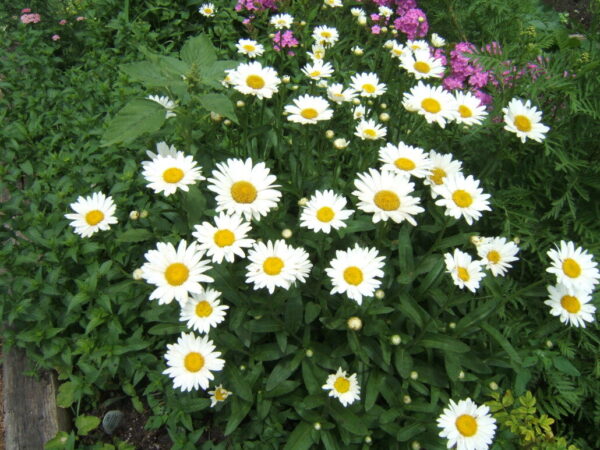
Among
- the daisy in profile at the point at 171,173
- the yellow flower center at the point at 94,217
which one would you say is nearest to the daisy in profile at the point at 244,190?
the daisy in profile at the point at 171,173

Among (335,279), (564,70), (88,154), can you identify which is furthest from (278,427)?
(564,70)

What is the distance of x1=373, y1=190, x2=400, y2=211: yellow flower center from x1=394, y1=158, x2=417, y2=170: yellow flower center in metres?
0.20

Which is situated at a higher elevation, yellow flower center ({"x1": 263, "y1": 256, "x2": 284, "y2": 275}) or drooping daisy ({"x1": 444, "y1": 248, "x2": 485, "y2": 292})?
drooping daisy ({"x1": 444, "y1": 248, "x2": 485, "y2": 292})

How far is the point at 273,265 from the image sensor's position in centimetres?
203

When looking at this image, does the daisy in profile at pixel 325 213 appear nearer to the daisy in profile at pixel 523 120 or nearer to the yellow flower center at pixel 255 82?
the yellow flower center at pixel 255 82

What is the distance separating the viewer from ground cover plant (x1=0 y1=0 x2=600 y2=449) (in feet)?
6.93

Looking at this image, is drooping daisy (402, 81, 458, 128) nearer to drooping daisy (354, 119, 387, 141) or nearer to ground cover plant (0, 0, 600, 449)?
ground cover plant (0, 0, 600, 449)

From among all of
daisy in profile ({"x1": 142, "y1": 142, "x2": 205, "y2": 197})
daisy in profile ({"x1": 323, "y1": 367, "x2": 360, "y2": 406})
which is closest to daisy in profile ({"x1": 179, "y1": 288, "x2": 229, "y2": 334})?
daisy in profile ({"x1": 142, "y1": 142, "x2": 205, "y2": 197})

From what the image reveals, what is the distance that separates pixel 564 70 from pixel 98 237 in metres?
2.90

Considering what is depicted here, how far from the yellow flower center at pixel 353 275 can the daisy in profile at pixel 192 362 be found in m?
0.67

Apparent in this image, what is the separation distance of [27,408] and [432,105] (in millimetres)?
2824

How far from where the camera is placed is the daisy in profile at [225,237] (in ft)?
6.53

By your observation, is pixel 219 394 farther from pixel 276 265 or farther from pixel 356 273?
pixel 356 273

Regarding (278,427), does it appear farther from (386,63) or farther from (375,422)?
(386,63)
